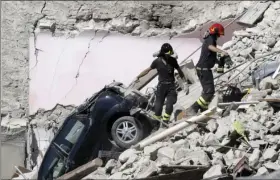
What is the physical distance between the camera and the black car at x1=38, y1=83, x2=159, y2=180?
10336mm

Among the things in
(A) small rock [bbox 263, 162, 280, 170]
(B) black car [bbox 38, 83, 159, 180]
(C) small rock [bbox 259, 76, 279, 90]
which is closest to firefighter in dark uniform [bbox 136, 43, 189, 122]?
(B) black car [bbox 38, 83, 159, 180]

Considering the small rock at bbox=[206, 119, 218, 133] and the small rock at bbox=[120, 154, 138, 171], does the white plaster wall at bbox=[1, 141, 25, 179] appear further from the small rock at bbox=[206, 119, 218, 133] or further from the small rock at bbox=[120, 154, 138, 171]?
the small rock at bbox=[206, 119, 218, 133]

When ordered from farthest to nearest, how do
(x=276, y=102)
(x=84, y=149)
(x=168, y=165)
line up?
(x=84, y=149) → (x=276, y=102) → (x=168, y=165)

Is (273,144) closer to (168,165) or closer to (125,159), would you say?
(168,165)

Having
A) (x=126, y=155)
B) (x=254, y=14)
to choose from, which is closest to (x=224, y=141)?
(x=126, y=155)

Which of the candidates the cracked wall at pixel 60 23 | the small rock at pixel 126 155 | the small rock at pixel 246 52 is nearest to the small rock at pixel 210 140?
the small rock at pixel 126 155

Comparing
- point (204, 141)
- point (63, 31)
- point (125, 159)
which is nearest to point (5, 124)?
point (63, 31)

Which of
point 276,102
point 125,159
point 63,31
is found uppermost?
point 63,31

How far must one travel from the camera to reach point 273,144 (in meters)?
8.38

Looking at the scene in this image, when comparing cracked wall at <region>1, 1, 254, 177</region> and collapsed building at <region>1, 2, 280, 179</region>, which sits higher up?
→ cracked wall at <region>1, 1, 254, 177</region>

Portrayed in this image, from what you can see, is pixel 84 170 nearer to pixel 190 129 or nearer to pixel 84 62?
pixel 190 129

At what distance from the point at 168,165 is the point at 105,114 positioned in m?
2.60

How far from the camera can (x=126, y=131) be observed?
10430 millimetres

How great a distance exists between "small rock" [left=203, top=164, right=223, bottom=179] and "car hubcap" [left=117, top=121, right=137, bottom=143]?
274 cm
